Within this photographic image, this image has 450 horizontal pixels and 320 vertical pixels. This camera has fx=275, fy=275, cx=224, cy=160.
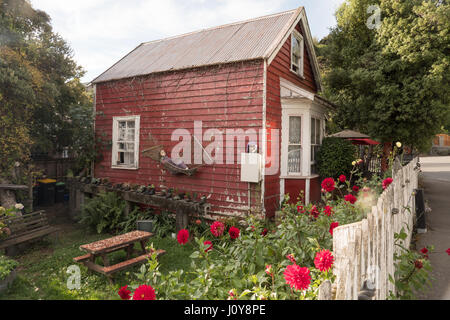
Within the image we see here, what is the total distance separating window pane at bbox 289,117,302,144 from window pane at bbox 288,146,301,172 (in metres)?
0.21

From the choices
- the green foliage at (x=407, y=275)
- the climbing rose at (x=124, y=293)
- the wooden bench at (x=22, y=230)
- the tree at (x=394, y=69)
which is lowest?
the wooden bench at (x=22, y=230)

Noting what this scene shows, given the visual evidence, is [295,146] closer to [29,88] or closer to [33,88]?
[29,88]

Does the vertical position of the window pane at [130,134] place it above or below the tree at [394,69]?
below

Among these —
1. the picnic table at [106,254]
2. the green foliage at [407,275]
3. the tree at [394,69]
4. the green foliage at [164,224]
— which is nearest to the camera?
the green foliage at [407,275]

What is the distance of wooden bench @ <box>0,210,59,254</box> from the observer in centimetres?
590

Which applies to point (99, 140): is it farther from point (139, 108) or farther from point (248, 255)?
point (248, 255)

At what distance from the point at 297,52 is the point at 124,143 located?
6.66 meters

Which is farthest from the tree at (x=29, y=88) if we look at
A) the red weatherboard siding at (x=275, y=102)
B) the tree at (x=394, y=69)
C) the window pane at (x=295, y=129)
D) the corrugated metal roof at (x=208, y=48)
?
the tree at (x=394, y=69)

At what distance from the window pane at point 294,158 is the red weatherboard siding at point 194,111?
160cm

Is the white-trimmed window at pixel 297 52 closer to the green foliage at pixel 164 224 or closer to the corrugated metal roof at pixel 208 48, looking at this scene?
the corrugated metal roof at pixel 208 48

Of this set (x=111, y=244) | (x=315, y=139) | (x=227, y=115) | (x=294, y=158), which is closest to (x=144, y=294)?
(x=111, y=244)

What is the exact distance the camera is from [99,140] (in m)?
9.82

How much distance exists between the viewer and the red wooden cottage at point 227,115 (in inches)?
278

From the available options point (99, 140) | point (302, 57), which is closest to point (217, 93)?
point (302, 57)
